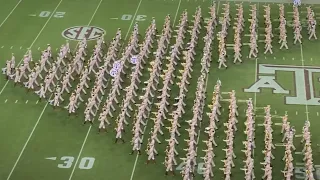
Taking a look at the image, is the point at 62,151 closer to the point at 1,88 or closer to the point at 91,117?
the point at 91,117

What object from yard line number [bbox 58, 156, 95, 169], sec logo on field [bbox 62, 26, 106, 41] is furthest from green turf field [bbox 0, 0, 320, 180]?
sec logo on field [bbox 62, 26, 106, 41]

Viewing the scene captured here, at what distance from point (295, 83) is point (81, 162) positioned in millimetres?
7499

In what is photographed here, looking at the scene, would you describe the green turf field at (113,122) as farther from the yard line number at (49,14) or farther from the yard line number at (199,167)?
the yard line number at (199,167)

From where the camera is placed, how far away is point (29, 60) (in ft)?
67.2

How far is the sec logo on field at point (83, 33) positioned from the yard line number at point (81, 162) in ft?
24.0

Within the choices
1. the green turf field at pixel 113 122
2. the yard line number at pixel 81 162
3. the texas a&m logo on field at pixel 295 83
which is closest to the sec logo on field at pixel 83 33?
the green turf field at pixel 113 122

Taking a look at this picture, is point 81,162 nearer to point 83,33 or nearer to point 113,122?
point 113,122

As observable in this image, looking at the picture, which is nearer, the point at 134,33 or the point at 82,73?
the point at 82,73

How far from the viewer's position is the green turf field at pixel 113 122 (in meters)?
16.4

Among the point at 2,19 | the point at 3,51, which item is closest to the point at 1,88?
the point at 3,51

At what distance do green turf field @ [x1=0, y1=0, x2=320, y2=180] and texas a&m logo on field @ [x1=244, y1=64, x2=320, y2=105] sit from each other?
3 centimetres

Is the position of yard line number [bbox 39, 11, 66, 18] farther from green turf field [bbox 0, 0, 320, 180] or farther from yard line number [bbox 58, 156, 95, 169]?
yard line number [bbox 58, 156, 95, 169]

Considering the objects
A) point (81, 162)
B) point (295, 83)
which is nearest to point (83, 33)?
point (295, 83)

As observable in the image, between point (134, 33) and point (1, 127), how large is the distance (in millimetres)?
6094
